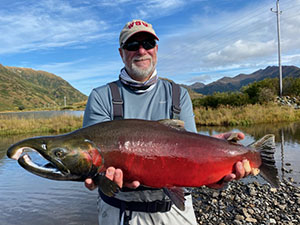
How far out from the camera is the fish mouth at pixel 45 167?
2.05 meters

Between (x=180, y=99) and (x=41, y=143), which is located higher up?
(x=180, y=99)

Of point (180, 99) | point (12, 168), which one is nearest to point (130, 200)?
point (180, 99)

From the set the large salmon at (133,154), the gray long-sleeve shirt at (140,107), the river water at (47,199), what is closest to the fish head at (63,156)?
the large salmon at (133,154)

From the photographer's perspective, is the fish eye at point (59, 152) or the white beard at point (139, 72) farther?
the white beard at point (139, 72)

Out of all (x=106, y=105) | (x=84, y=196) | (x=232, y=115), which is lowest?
(x=84, y=196)

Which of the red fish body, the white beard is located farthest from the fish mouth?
the white beard

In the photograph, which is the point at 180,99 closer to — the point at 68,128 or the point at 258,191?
the point at 258,191

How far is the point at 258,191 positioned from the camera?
281 inches

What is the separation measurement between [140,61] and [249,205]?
533cm

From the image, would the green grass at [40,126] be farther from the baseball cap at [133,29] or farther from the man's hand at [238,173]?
the man's hand at [238,173]

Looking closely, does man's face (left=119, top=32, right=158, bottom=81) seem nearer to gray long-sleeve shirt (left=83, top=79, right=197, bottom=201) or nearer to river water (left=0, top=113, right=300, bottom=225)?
gray long-sleeve shirt (left=83, top=79, right=197, bottom=201)

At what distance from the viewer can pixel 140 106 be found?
291 centimetres

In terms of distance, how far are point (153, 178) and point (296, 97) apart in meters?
36.6

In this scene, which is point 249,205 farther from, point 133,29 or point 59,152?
point 59,152
